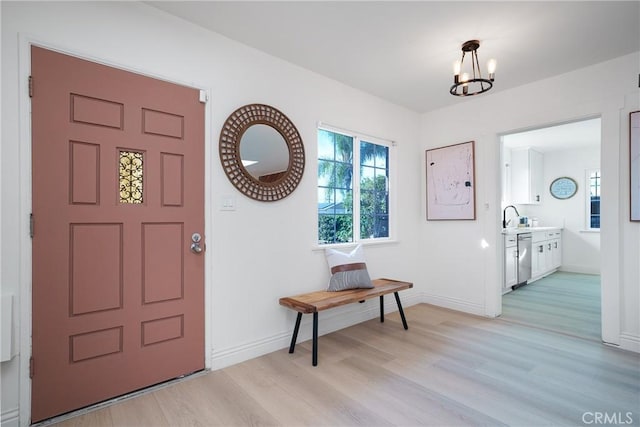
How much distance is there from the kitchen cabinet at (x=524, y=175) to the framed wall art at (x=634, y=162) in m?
3.69

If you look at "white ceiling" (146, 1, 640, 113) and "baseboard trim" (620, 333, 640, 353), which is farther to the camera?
"baseboard trim" (620, 333, 640, 353)

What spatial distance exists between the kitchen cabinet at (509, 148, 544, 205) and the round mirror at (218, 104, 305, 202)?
529 centimetres

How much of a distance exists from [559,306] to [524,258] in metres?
1.16

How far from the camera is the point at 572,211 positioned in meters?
6.45

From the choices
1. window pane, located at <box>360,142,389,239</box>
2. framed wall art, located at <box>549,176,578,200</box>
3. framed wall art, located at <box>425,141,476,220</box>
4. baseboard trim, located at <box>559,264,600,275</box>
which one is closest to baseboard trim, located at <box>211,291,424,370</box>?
window pane, located at <box>360,142,389,239</box>

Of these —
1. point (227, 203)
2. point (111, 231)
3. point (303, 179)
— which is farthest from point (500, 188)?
point (111, 231)

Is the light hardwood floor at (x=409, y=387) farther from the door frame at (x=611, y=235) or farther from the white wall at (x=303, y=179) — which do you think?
the white wall at (x=303, y=179)

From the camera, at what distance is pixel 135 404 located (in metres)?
1.93

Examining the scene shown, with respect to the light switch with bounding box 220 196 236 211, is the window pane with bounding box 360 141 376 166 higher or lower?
higher

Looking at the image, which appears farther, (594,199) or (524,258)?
(594,199)

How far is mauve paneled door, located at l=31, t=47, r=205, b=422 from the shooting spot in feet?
5.83

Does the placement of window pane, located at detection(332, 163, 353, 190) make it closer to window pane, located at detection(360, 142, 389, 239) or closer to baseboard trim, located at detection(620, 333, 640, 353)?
window pane, located at detection(360, 142, 389, 239)

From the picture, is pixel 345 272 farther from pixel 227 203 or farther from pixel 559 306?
pixel 559 306

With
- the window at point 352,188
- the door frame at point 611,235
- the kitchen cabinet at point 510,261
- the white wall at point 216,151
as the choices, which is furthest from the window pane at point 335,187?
the kitchen cabinet at point 510,261
